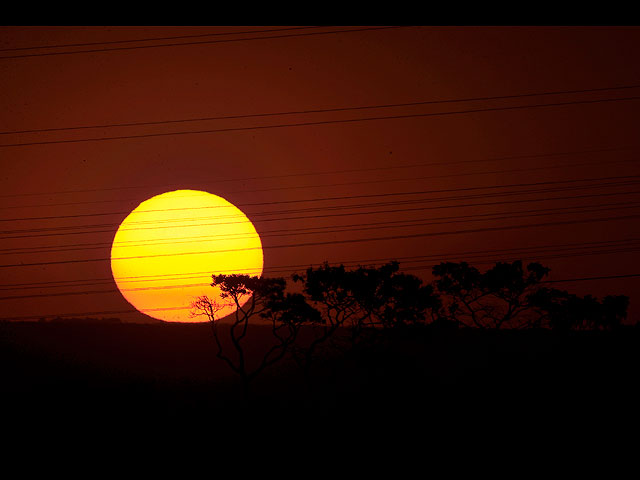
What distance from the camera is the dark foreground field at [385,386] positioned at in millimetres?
23031

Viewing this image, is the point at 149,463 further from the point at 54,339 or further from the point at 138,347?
the point at 54,339

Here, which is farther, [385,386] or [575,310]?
[575,310]

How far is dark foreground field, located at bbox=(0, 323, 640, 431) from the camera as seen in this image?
23031 millimetres

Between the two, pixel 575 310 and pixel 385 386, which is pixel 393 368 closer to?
pixel 385 386

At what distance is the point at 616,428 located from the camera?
19438 millimetres

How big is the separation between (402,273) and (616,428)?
594 inches

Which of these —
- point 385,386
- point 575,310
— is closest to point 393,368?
point 385,386

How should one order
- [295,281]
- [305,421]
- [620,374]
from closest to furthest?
[305,421] → [620,374] → [295,281]

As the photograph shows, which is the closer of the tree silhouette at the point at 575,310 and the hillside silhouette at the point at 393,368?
the hillside silhouette at the point at 393,368

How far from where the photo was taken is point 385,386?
29.1m

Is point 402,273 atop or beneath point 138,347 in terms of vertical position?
atop

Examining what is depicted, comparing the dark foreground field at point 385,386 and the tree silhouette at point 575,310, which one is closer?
the dark foreground field at point 385,386
